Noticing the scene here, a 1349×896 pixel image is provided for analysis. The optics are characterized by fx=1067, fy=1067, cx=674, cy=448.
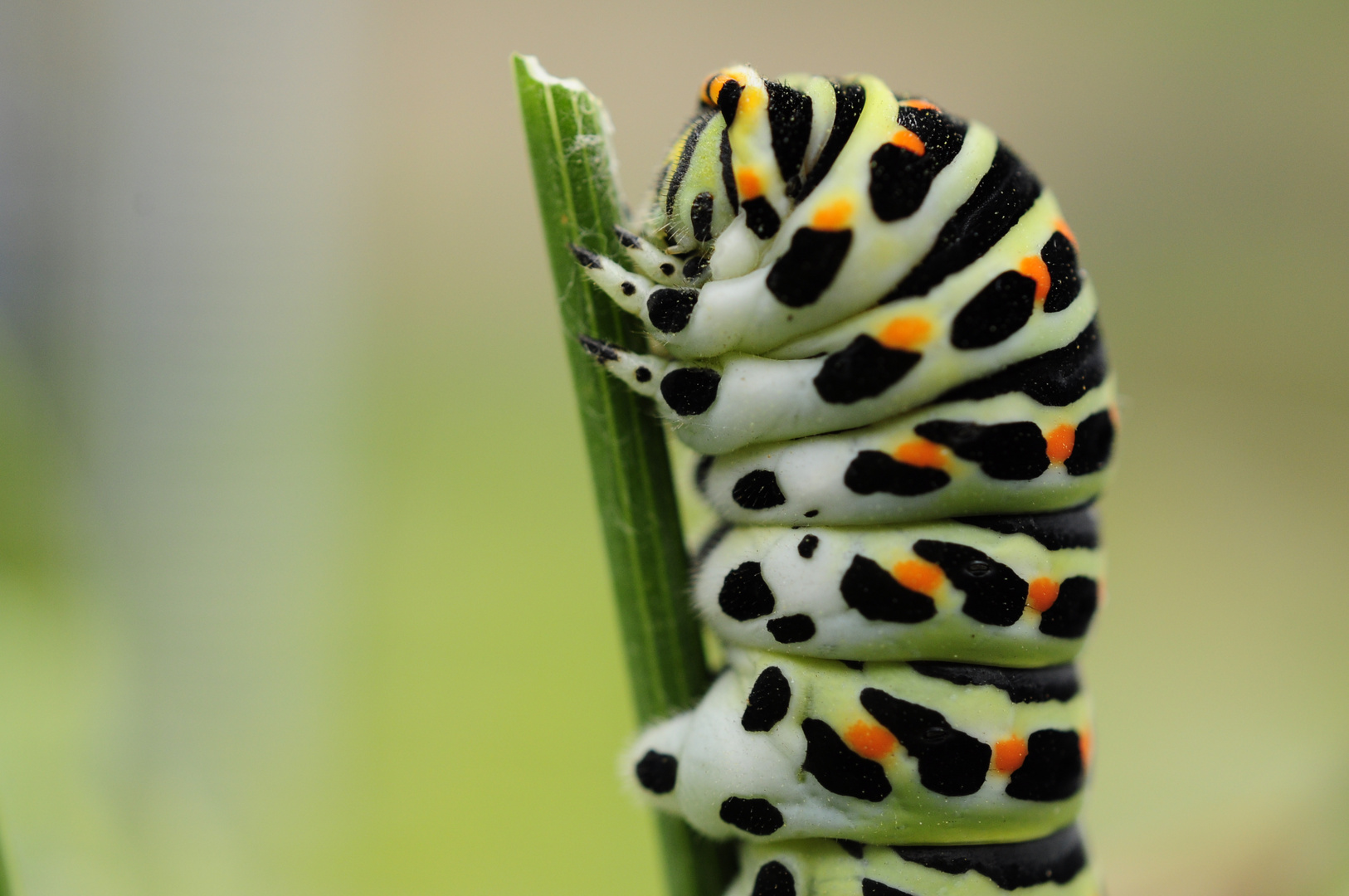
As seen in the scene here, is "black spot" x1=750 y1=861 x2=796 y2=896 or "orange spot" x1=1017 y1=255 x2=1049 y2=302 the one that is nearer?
"orange spot" x1=1017 y1=255 x2=1049 y2=302

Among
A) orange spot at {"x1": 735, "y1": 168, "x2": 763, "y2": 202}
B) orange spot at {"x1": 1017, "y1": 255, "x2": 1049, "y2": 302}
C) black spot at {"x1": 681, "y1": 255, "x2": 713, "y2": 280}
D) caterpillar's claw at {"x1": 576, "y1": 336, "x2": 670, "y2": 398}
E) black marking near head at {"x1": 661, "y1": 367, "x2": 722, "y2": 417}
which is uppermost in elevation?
orange spot at {"x1": 735, "y1": 168, "x2": 763, "y2": 202}

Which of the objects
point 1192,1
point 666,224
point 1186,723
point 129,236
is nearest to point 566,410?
point 129,236

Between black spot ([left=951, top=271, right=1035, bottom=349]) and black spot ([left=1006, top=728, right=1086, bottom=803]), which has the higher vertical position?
black spot ([left=951, top=271, right=1035, bottom=349])

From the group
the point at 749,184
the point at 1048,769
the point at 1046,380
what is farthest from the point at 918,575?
the point at 749,184

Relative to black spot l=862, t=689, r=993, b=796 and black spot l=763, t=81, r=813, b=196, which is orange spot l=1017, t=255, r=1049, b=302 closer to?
black spot l=763, t=81, r=813, b=196

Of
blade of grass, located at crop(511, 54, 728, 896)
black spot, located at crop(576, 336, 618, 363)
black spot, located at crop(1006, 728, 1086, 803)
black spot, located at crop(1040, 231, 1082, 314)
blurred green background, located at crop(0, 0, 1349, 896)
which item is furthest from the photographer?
blurred green background, located at crop(0, 0, 1349, 896)

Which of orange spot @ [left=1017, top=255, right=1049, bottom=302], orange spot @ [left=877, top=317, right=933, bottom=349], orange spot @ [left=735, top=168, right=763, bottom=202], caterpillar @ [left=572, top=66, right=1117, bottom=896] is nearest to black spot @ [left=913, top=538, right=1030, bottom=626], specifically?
caterpillar @ [left=572, top=66, right=1117, bottom=896]

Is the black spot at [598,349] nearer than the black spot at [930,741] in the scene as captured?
Yes

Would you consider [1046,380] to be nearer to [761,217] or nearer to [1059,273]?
[1059,273]

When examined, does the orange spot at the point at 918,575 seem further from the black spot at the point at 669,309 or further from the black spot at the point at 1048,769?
the black spot at the point at 669,309

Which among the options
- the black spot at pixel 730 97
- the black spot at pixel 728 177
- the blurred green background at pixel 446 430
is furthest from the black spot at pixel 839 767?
the blurred green background at pixel 446 430
